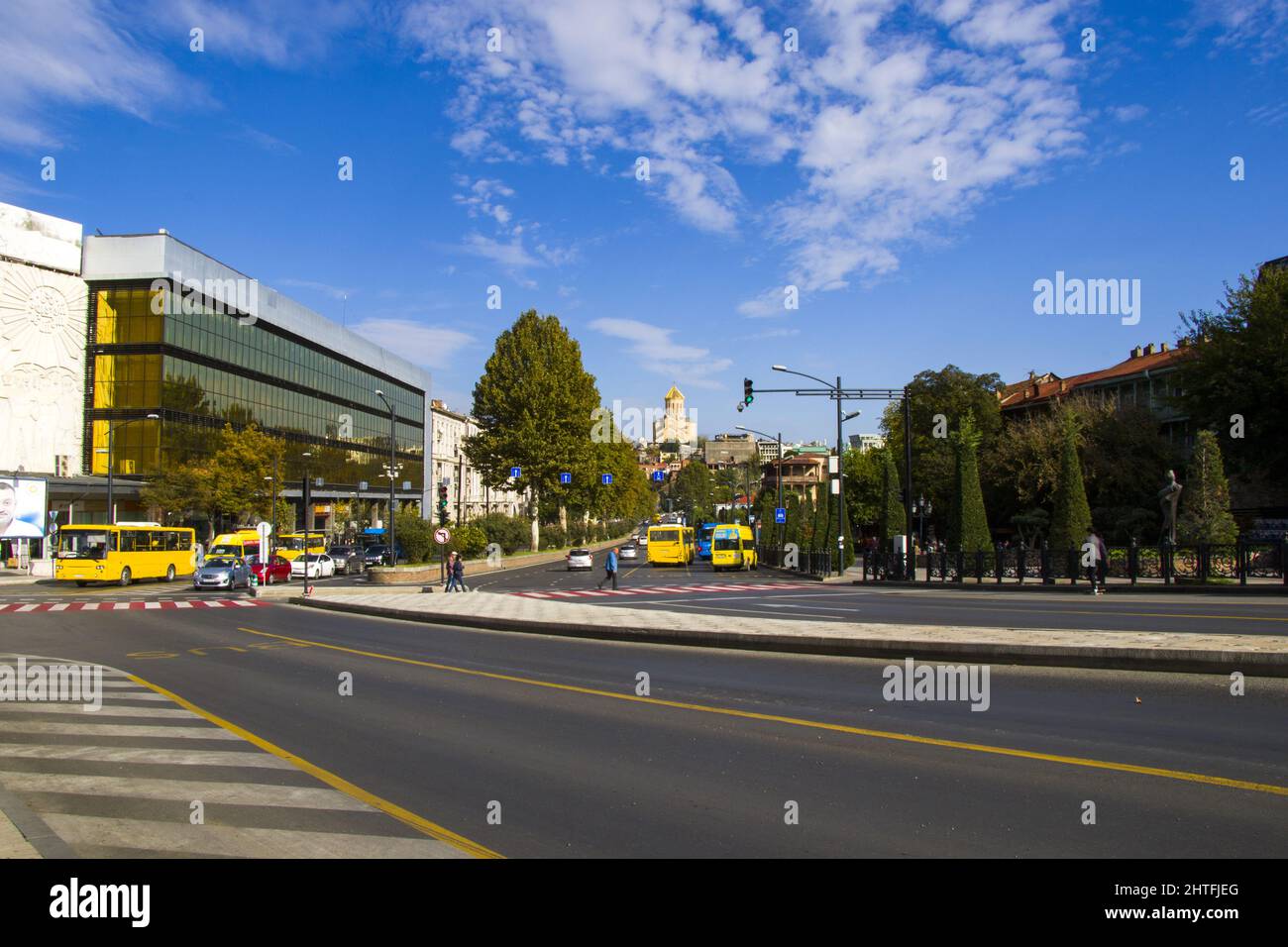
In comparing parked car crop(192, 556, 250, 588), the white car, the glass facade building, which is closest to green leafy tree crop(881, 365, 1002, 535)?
the white car

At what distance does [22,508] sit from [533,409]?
3420cm

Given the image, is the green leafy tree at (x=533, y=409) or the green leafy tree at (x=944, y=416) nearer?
the green leafy tree at (x=533, y=409)

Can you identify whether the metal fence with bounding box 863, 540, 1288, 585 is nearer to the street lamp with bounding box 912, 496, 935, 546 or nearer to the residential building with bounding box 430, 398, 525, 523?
the street lamp with bounding box 912, 496, 935, 546

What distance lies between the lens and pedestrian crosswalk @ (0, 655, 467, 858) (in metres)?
5.67

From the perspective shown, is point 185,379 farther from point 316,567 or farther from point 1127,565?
point 1127,565

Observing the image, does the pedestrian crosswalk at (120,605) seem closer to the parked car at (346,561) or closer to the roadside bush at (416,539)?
the roadside bush at (416,539)

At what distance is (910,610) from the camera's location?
70.7ft

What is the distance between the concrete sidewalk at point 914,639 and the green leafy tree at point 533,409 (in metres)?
47.2

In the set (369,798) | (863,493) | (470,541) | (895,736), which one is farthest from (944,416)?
(369,798)

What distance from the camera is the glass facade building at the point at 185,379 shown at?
62062 millimetres

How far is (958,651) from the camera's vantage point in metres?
12.9

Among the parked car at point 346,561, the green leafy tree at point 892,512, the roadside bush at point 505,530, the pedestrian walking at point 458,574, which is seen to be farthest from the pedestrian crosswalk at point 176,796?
the roadside bush at point 505,530
